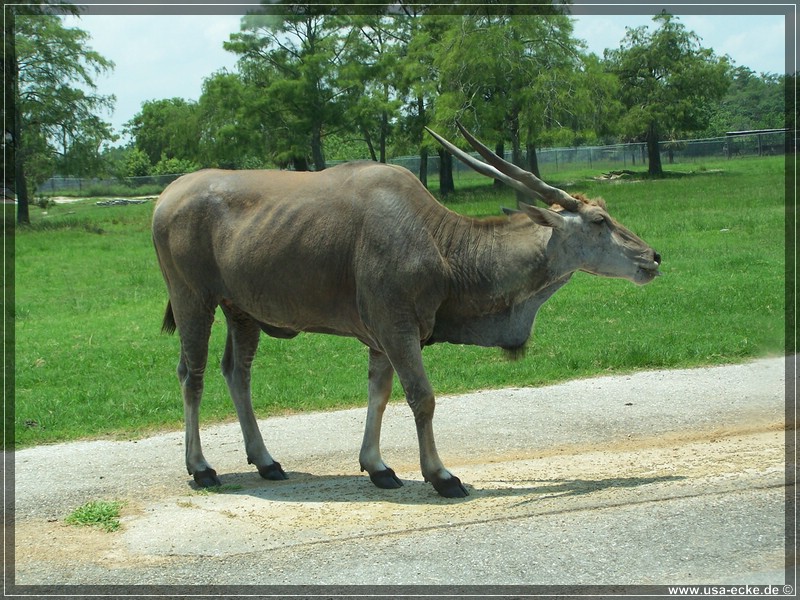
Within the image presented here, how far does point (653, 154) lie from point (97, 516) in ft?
118

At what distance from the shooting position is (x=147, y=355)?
14.1m

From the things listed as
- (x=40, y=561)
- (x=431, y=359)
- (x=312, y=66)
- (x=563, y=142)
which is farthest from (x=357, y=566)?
(x=312, y=66)

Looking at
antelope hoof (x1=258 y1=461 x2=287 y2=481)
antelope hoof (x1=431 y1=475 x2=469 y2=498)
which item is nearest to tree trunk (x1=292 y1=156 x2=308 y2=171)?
antelope hoof (x1=258 y1=461 x2=287 y2=481)

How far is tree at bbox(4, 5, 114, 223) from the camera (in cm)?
3775

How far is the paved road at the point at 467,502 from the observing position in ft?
19.2

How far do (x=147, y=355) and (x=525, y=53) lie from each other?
25755 mm

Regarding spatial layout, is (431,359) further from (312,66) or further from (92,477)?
(312,66)

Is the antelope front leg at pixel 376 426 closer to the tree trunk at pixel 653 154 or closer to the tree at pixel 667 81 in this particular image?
the tree at pixel 667 81

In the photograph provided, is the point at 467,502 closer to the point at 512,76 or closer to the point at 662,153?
the point at 512,76

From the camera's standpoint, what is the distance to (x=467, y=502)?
7117 mm

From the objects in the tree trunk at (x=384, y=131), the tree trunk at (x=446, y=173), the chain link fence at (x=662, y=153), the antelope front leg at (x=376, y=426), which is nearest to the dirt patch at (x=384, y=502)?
the antelope front leg at (x=376, y=426)

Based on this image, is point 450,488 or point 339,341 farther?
point 339,341

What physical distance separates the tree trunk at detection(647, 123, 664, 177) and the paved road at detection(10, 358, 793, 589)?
96.9 feet

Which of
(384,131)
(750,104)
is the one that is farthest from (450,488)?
(384,131)
